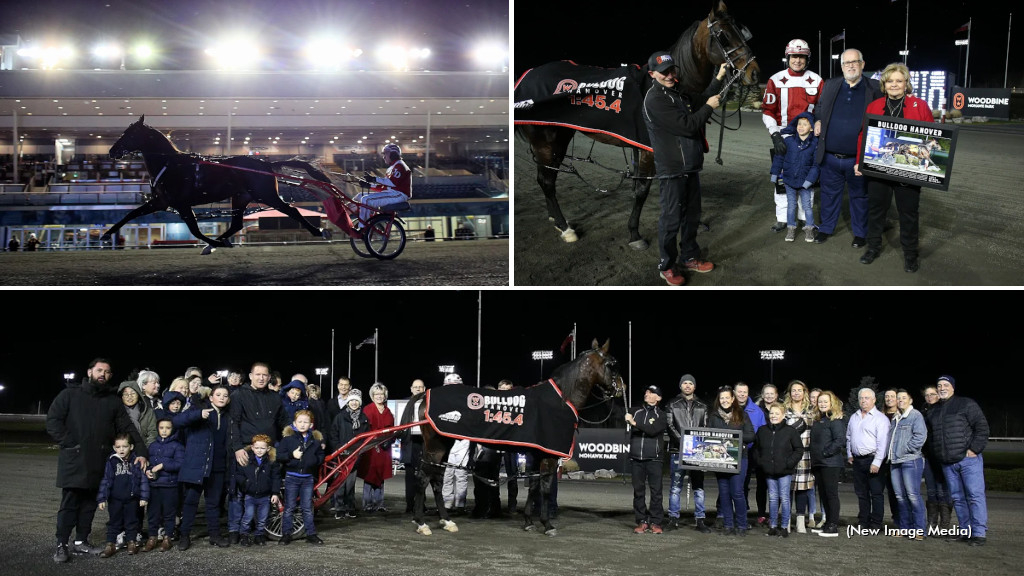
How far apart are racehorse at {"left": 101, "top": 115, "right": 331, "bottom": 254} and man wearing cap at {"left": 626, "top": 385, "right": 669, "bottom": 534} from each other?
380 centimetres

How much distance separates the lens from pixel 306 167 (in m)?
8.91

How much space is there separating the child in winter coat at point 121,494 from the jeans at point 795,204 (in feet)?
17.1

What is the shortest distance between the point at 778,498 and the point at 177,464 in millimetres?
4270

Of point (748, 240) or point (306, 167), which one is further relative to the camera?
point (306, 167)

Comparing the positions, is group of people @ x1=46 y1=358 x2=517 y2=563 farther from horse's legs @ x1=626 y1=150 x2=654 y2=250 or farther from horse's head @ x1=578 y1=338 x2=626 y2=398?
horse's legs @ x1=626 y1=150 x2=654 y2=250

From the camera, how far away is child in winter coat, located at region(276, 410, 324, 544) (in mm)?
6312

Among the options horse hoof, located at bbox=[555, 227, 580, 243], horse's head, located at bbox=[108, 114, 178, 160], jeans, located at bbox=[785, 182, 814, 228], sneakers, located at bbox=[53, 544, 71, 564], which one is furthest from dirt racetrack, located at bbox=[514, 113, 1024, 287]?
sneakers, located at bbox=[53, 544, 71, 564]

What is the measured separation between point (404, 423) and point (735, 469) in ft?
8.43

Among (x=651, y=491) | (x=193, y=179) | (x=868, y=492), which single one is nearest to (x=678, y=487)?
(x=651, y=491)

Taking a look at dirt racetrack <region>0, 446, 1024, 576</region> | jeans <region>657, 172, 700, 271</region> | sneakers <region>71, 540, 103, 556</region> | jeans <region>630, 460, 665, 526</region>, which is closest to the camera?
dirt racetrack <region>0, 446, 1024, 576</region>

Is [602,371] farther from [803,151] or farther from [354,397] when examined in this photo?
[803,151]

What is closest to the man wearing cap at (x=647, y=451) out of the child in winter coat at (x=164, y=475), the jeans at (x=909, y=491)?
the jeans at (x=909, y=491)

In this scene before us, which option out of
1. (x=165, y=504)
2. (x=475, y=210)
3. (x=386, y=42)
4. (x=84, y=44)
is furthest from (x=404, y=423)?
(x=84, y=44)

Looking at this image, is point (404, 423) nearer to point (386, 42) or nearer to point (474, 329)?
point (386, 42)
